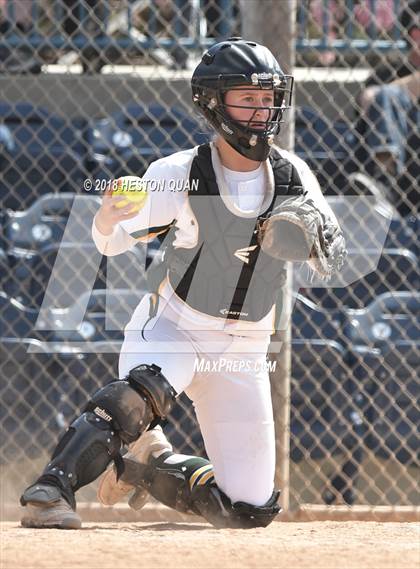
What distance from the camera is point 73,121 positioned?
6.11m

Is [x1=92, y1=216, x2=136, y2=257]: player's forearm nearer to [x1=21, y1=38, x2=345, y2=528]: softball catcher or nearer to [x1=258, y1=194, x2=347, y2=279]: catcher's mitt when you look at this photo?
[x1=21, y1=38, x2=345, y2=528]: softball catcher

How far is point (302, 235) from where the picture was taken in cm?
322

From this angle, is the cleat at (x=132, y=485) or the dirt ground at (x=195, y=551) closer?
the dirt ground at (x=195, y=551)

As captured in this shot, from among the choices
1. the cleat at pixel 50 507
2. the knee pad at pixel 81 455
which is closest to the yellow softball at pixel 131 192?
the knee pad at pixel 81 455

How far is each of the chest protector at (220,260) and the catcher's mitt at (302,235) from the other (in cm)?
17

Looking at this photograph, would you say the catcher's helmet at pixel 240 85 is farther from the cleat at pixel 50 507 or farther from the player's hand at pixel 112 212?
the cleat at pixel 50 507

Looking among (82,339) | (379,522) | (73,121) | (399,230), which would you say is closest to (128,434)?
(379,522)

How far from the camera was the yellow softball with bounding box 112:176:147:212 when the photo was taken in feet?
11.0

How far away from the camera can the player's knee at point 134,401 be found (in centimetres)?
324

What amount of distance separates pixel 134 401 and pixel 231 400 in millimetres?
501

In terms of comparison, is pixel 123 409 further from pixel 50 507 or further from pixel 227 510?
pixel 227 510

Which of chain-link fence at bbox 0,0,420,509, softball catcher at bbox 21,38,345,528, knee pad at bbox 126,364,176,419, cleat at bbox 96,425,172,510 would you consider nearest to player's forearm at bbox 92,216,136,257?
softball catcher at bbox 21,38,345,528

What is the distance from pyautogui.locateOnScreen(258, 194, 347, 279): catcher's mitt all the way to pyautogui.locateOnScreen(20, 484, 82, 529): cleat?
0.97 m

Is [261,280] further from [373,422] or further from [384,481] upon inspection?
[384,481]
